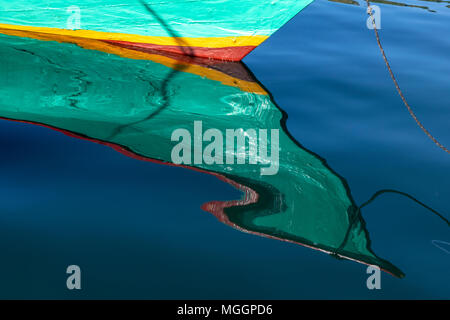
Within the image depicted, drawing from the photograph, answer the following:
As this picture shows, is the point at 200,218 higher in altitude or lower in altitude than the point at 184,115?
lower

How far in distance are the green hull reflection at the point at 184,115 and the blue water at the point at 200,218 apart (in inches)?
3.5

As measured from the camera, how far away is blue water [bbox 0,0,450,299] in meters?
1.95

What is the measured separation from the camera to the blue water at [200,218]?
195cm

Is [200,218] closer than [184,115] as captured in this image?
Yes

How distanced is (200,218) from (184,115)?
1.24m

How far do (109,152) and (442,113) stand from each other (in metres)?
2.51

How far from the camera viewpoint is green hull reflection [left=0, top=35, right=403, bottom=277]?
2361 millimetres

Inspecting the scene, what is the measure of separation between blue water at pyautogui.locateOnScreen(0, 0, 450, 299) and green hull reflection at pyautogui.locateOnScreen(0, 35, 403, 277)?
3.5 inches

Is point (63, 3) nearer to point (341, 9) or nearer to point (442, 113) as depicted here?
point (442, 113)

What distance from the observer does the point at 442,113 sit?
12.1 feet

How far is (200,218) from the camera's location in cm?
234

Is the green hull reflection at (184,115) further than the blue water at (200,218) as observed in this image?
Yes

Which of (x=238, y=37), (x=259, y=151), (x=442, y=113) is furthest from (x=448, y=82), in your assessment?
(x=259, y=151)

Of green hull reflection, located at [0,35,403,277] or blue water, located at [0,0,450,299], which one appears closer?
blue water, located at [0,0,450,299]
